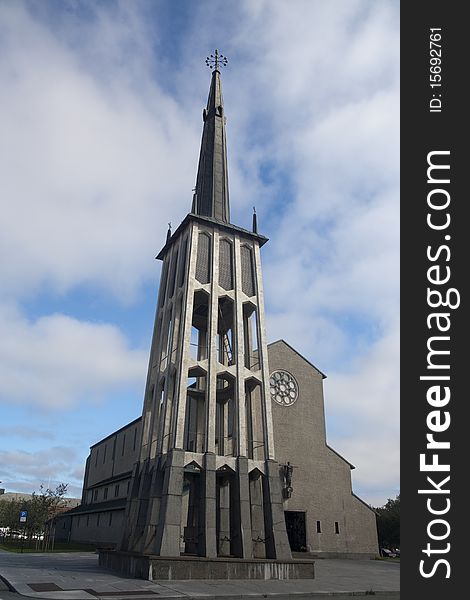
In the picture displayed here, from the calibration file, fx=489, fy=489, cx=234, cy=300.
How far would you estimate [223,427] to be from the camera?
3173 cm

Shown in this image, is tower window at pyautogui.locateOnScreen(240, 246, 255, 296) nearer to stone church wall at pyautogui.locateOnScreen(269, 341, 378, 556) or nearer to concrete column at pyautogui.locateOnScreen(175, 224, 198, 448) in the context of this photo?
concrete column at pyautogui.locateOnScreen(175, 224, 198, 448)

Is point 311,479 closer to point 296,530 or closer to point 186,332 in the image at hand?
point 296,530

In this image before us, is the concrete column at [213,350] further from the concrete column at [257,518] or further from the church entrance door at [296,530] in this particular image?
the church entrance door at [296,530]

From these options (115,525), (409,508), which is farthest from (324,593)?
(115,525)

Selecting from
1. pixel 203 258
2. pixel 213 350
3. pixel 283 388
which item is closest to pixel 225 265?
pixel 203 258

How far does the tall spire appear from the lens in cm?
3416

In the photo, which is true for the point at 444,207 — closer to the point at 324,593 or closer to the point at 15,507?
the point at 324,593

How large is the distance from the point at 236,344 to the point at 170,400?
517cm

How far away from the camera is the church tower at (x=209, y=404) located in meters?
24.9

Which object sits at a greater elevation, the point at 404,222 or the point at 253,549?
the point at 404,222

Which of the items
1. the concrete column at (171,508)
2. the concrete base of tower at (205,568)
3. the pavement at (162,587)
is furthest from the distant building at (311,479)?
the concrete column at (171,508)

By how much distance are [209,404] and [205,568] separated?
8.17 metres

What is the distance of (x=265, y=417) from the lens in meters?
28.6

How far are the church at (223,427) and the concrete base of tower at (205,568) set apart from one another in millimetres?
819
